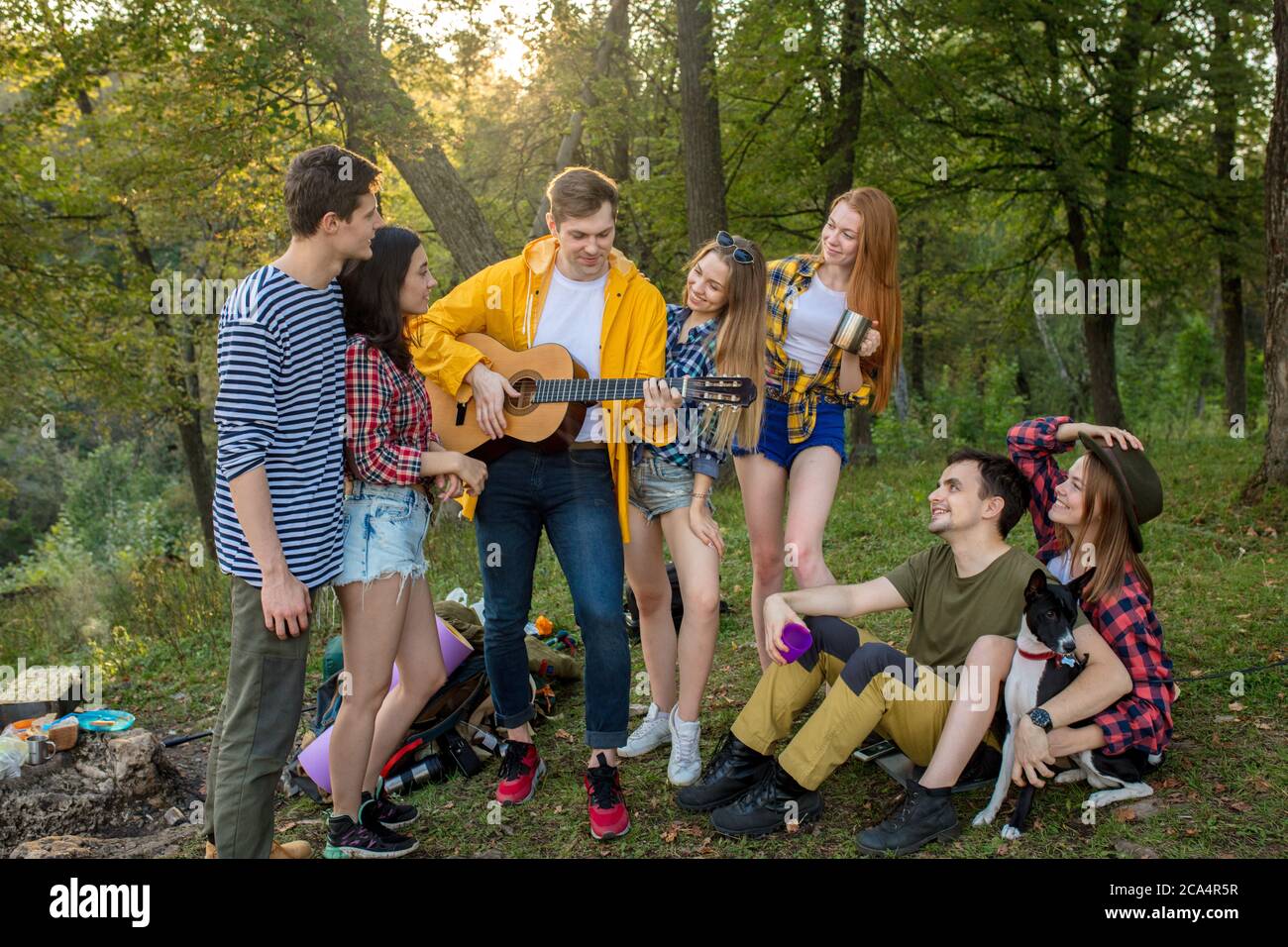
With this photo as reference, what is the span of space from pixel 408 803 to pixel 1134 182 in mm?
12174

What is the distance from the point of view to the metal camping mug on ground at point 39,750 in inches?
177

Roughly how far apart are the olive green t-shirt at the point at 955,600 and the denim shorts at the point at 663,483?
33.2 inches

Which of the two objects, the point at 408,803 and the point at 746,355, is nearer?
the point at 746,355

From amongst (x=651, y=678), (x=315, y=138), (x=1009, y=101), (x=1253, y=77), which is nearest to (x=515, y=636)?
(x=651, y=678)

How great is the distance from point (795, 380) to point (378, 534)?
1.76m

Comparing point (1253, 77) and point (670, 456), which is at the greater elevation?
point (1253, 77)

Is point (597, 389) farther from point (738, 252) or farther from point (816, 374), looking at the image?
point (816, 374)

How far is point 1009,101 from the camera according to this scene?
40.8 ft

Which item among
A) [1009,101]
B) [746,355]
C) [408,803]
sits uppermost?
[1009,101]

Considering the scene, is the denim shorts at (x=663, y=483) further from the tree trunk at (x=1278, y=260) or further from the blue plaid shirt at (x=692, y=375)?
the tree trunk at (x=1278, y=260)

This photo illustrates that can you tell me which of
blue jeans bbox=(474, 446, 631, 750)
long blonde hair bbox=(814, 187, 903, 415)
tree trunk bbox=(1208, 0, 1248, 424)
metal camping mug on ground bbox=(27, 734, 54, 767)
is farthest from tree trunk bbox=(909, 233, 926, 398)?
metal camping mug on ground bbox=(27, 734, 54, 767)

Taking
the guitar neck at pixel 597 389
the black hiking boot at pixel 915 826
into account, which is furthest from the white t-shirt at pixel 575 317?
the black hiking boot at pixel 915 826
